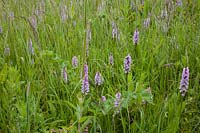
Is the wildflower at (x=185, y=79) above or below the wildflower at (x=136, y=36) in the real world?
below

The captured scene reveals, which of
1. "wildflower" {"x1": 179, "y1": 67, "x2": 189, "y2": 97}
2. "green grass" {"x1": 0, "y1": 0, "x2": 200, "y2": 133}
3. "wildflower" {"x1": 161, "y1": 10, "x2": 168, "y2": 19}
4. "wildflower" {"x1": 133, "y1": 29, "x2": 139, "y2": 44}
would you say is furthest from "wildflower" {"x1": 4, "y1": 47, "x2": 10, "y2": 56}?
"wildflower" {"x1": 179, "y1": 67, "x2": 189, "y2": 97}

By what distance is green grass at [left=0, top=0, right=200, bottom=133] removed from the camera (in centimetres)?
152

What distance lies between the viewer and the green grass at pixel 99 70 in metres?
1.52

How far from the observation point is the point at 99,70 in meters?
1.93

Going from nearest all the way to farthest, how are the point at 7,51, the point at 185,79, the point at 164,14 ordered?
the point at 185,79, the point at 7,51, the point at 164,14

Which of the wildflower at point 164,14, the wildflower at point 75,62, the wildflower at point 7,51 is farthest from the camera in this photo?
the wildflower at point 164,14

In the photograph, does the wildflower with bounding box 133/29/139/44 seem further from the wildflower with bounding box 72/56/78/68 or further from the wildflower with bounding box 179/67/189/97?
the wildflower with bounding box 179/67/189/97

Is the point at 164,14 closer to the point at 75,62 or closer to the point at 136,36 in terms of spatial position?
the point at 136,36

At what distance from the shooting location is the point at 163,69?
1.92 metres

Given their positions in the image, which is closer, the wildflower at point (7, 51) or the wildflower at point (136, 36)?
the wildflower at point (136, 36)

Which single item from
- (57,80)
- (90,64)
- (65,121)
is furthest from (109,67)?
(65,121)

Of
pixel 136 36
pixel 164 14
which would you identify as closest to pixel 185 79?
pixel 136 36

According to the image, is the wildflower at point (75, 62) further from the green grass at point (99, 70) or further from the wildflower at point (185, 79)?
the wildflower at point (185, 79)

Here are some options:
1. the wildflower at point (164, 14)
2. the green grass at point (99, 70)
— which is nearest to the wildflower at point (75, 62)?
the green grass at point (99, 70)
